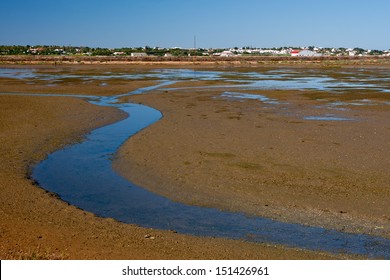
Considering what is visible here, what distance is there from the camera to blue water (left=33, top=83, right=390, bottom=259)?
28.1 feet

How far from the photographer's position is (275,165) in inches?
527

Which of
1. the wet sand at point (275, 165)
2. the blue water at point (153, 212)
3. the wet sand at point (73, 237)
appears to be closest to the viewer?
the wet sand at point (73, 237)

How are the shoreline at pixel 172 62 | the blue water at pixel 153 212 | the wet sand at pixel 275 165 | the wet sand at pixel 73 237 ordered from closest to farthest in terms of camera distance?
the wet sand at pixel 73 237, the blue water at pixel 153 212, the wet sand at pixel 275 165, the shoreline at pixel 172 62

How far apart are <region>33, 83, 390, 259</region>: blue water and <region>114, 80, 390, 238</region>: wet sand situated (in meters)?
0.40

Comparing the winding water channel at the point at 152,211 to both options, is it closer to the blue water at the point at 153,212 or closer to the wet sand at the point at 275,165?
the blue water at the point at 153,212

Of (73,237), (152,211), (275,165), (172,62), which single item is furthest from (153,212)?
(172,62)

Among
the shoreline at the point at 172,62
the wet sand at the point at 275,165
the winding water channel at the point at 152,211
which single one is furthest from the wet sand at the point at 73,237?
the shoreline at the point at 172,62

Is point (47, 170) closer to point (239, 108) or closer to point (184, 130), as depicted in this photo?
point (184, 130)

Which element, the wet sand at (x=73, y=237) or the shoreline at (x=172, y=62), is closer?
the wet sand at (x=73, y=237)

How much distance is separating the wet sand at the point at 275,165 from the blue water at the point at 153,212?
40cm

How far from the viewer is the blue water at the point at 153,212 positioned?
8.56 metres

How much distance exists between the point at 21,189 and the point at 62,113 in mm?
13029

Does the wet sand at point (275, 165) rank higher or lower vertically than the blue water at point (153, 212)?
higher
